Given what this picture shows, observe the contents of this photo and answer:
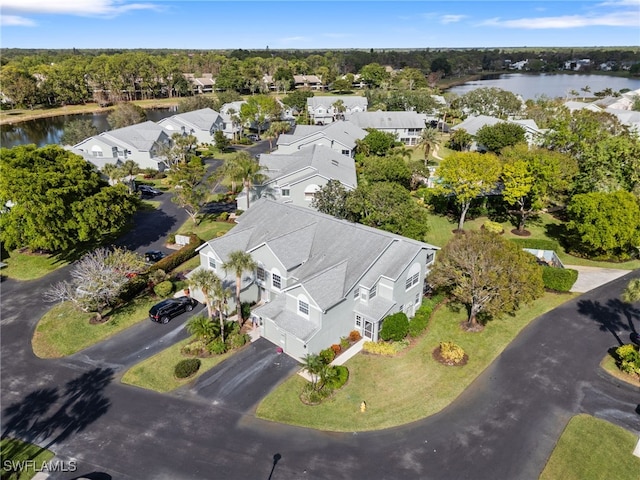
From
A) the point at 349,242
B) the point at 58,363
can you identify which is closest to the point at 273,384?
the point at 349,242

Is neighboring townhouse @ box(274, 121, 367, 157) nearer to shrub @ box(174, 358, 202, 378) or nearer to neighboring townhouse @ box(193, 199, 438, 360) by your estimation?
neighboring townhouse @ box(193, 199, 438, 360)

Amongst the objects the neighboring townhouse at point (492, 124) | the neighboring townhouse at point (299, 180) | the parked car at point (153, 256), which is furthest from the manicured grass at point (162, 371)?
the neighboring townhouse at point (492, 124)

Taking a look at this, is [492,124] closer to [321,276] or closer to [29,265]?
[321,276]

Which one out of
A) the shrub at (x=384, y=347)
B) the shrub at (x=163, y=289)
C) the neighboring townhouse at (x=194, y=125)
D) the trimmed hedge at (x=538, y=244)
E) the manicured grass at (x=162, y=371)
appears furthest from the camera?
the neighboring townhouse at (x=194, y=125)

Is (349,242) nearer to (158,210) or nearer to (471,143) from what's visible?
(158,210)

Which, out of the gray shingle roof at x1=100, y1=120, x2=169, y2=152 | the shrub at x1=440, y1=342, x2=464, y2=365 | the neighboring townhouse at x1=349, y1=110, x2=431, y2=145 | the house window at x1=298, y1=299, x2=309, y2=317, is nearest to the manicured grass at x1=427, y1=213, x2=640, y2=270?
the shrub at x1=440, y1=342, x2=464, y2=365

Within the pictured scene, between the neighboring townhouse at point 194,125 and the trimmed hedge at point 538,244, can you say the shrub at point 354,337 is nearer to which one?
the trimmed hedge at point 538,244

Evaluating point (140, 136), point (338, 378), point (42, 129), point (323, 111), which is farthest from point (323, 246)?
point (42, 129)
